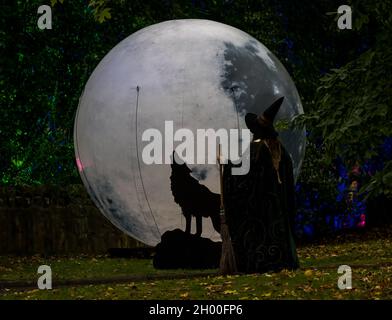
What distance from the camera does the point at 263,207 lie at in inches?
Result: 600

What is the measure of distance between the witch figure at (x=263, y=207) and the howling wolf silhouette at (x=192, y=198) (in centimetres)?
197

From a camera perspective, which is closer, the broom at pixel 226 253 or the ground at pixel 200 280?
the ground at pixel 200 280

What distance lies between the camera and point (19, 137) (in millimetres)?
25875

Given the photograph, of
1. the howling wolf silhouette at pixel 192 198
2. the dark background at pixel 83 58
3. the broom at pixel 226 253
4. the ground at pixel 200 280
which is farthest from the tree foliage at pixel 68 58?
the broom at pixel 226 253

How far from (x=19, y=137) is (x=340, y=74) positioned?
45.9 feet

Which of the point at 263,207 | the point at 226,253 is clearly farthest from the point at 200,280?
the point at 263,207

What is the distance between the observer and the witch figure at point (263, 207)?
599 inches

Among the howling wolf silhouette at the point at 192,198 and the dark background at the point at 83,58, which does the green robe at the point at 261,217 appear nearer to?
the howling wolf silhouette at the point at 192,198

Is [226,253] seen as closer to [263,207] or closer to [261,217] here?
[261,217]

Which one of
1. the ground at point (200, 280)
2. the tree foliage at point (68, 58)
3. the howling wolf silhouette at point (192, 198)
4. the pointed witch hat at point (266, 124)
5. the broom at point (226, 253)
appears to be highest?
the tree foliage at point (68, 58)

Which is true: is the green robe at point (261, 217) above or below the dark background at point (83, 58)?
below

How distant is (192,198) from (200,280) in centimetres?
286

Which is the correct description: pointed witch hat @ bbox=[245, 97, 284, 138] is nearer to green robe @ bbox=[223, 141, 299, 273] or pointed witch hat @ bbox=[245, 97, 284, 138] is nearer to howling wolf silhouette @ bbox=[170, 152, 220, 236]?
A: green robe @ bbox=[223, 141, 299, 273]
